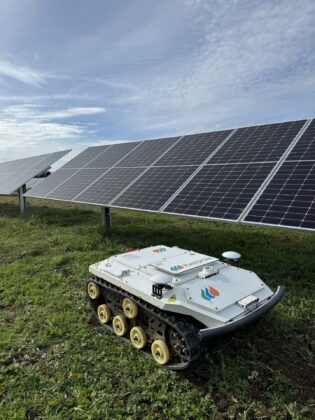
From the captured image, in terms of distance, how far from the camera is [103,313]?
18.1ft

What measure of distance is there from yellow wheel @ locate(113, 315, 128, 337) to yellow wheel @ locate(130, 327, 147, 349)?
→ 0.26 metres

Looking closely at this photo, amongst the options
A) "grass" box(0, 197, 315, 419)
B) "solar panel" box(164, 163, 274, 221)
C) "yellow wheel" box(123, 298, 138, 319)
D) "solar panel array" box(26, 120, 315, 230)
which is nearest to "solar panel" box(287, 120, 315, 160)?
"solar panel array" box(26, 120, 315, 230)

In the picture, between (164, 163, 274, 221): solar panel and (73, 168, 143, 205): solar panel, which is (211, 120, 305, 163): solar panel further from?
(73, 168, 143, 205): solar panel

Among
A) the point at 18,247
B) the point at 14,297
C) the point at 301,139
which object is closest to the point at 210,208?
the point at 301,139

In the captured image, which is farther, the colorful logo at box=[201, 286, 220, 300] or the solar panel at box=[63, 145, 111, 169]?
the solar panel at box=[63, 145, 111, 169]

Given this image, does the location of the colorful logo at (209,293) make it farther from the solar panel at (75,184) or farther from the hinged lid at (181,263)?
the solar panel at (75,184)

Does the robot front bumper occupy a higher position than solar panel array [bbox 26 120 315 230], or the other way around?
solar panel array [bbox 26 120 315 230]

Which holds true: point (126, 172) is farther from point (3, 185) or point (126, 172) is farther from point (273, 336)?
Answer: point (3, 185)

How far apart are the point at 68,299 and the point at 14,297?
1242 mm

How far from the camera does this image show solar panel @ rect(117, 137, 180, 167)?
12.5m

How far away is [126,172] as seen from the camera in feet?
39.4

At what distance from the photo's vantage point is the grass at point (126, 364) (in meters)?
3.74

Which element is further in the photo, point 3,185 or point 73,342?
point 3,185

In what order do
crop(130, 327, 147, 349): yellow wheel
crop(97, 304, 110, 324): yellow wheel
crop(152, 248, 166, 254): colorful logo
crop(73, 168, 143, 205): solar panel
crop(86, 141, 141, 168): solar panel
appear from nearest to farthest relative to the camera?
1. crop(130, 327, 147, 349): yellow wheel
2. crop(97, 304, 110, 324): yellow wheel
3. crop(152, 248, 166, 254): colorful logo
4. crop(73, 168, 143, 205): solar panel
5. crop(86, 141, 141, 168): solar panel
